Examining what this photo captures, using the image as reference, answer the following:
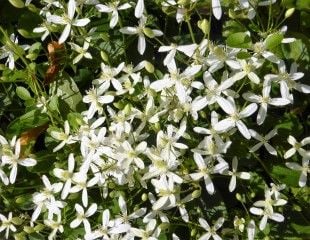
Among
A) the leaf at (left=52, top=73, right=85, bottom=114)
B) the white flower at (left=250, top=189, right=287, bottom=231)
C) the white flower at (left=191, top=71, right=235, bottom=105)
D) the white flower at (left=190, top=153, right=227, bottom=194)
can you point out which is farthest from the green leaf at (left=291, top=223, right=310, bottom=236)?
the leaf at (left=52, top=73, right=85, bottom=114)

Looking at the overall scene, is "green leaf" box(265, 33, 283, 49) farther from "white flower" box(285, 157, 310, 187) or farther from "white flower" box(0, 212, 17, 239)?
"white flower" box(0, 212, 17, 239)

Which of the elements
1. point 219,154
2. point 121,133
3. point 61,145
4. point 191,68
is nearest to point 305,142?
point 219,154

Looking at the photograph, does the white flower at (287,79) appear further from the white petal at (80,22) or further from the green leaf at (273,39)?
the white petal at (80,22)

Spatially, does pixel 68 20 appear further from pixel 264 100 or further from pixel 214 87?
pixel 264 100

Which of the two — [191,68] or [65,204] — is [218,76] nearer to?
[191,68]

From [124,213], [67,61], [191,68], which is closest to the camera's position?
[191,68]

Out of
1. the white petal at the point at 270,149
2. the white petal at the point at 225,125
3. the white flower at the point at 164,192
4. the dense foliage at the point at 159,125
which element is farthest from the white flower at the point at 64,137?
the white petal at the point at 270,149

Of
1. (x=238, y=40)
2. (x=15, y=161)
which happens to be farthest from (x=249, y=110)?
(x=15, y=161)
